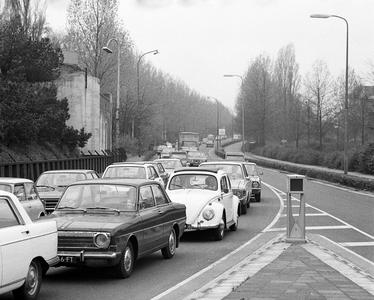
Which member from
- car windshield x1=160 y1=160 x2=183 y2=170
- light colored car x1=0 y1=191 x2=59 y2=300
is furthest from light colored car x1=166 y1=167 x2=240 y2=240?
car windshield x1=160 y1=160 x2=183 y2=170

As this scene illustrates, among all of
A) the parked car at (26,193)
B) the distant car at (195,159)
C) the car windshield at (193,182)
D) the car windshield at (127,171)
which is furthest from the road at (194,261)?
the distant car at (195,159)

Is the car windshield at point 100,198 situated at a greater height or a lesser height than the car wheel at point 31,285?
greater

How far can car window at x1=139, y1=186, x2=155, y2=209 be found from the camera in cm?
1075

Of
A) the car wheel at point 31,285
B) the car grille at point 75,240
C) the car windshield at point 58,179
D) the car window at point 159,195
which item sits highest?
the car window at point 159,195

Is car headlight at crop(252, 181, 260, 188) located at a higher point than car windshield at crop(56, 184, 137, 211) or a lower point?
lower

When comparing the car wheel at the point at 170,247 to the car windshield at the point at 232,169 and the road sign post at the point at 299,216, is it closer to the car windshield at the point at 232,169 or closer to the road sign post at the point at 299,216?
the road sign post at the point at 299,216

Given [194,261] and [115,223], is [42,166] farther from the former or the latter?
[115,223]

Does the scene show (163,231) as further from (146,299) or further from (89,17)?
(89,17)

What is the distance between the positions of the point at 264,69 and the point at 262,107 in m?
6.66

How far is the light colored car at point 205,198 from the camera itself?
1413cm

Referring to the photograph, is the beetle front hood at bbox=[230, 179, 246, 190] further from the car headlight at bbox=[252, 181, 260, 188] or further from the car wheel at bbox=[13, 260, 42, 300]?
the car wheel at bbox=[13, 260, 42, 300]

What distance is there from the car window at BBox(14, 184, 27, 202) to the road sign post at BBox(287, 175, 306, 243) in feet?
17.9

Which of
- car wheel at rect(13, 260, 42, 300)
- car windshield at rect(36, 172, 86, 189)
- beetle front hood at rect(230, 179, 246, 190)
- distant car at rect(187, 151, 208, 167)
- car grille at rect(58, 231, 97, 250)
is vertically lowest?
distant car at rect(187, 151, 208, 167)

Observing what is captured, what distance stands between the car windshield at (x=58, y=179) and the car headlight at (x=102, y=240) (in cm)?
984
